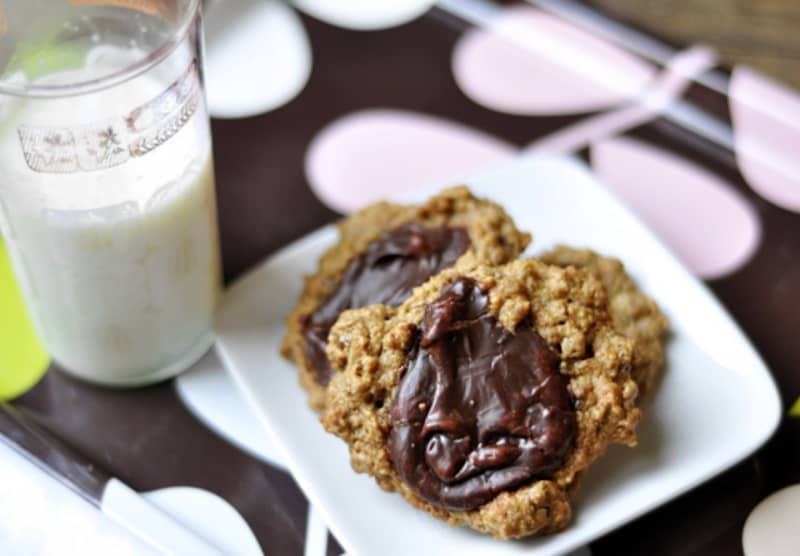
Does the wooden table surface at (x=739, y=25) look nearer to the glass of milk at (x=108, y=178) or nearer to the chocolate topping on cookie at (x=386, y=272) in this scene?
the chocolate topping on cookie at (x=386, y=272)

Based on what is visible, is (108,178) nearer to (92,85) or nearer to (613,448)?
(92,85)

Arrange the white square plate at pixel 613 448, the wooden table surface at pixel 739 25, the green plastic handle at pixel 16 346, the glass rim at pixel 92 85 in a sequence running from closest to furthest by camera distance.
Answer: the glass rim at pixel 92 85, the white square plate at pixel 613 448, the green plastic handle at pixel 16 346, the wooden table surface at pixel 739 25

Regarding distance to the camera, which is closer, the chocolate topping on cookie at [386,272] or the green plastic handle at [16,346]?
the chocolate topping on cookie at [386,272]

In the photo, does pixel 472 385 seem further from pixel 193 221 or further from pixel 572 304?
pixel 193 221

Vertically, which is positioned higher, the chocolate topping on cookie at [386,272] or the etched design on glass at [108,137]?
the etched design on glass at [108,137]

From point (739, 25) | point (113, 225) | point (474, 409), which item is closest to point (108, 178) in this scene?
point (113, 225)

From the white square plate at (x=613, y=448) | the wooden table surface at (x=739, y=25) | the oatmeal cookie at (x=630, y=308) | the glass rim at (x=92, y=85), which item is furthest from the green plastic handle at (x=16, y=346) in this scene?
the wooden table surface at (x=739, y=25)

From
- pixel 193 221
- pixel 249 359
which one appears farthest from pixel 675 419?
pixel 193 221

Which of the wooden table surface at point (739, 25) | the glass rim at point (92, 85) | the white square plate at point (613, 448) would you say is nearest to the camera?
the glass rim at point (92, 85)
